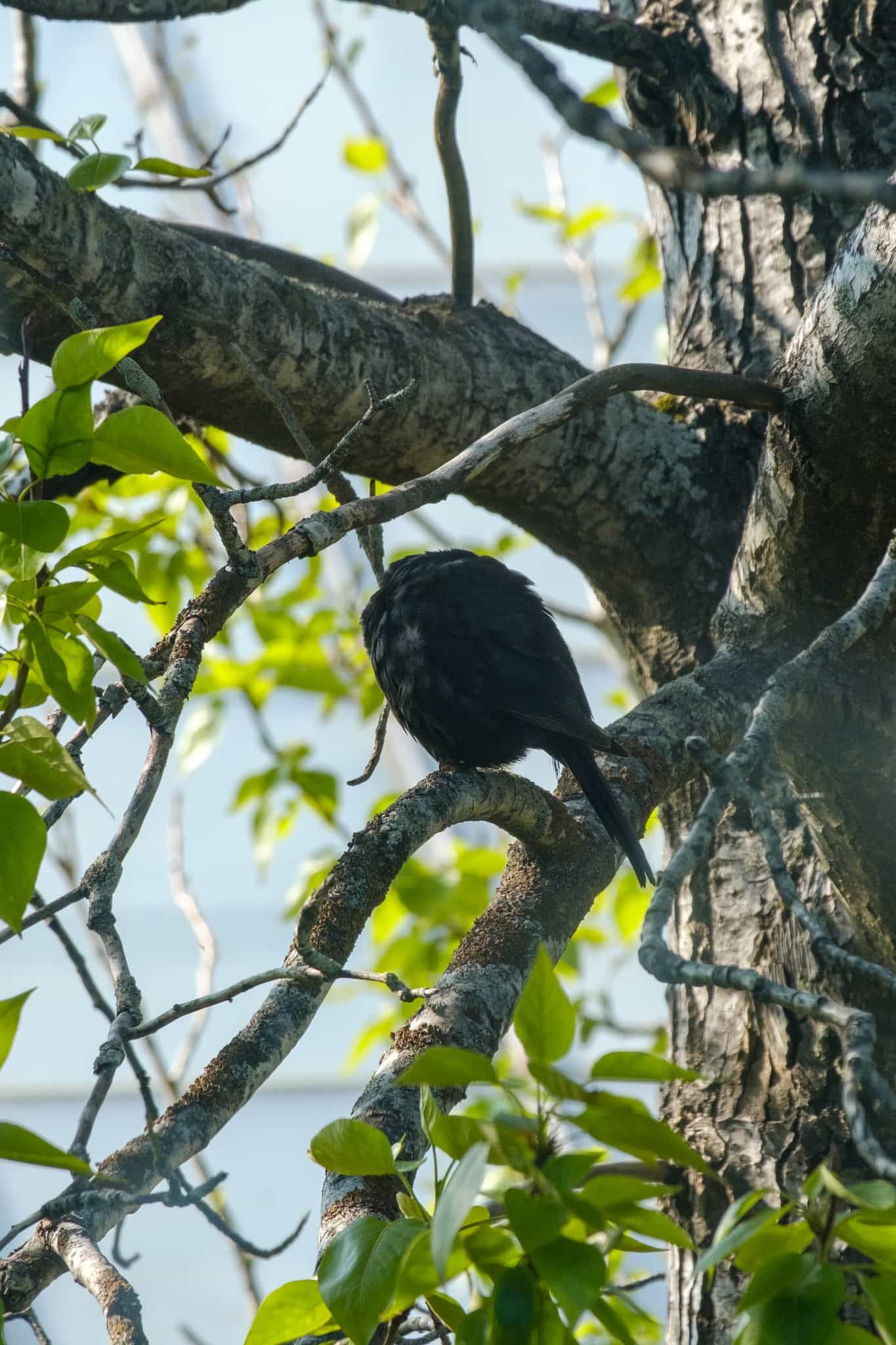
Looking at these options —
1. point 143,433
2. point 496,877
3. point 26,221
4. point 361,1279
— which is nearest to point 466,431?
point 26,221

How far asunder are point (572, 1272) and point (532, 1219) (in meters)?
0.04

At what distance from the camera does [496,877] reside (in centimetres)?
348

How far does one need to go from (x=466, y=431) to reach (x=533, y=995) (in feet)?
4.39

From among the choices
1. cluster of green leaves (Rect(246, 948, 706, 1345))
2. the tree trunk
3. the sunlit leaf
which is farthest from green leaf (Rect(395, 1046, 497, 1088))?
the sunlit leaf

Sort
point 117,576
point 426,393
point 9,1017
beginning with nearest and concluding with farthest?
point 9,1017, point 117,576, point 426,393

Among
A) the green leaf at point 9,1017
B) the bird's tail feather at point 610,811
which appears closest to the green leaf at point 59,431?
the green leaf at point 9,1017

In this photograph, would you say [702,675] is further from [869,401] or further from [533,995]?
[533,995]

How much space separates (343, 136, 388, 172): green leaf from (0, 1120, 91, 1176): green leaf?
3315mm

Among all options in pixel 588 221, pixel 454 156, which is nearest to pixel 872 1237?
pixel 454 156

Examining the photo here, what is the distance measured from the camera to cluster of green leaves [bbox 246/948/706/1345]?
0.68 meters

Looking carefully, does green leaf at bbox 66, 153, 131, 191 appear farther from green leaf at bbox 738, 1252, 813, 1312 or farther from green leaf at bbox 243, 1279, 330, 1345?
green leaf at bbox 738, 1252, 813, 1312

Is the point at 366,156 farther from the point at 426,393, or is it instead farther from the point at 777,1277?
the point at 777,1277

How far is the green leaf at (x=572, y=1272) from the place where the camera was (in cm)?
66

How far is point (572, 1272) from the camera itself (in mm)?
677
